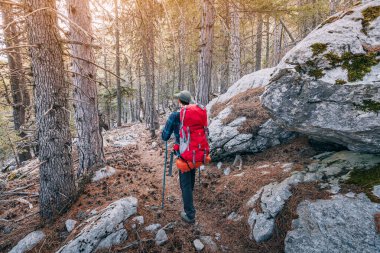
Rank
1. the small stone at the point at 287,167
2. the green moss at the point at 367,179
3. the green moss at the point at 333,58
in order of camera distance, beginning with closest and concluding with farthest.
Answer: the green moss at the point at 367,179
the green moss at the point at 333,58
the small stone at the point at 287,167

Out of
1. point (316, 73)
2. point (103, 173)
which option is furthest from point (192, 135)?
point (103, 173)

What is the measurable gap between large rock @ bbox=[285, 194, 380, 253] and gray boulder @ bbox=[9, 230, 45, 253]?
464 centimetres

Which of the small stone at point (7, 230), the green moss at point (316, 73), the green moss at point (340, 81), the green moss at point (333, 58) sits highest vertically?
the green moss at point (333, 58)

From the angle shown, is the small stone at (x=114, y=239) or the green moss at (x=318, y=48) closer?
the small stone at (x=114, y=239)

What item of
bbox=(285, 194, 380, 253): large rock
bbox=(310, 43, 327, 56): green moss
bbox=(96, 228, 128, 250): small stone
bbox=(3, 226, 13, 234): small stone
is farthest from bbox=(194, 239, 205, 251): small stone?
bbox=(310, 43, 327, 56): green moss

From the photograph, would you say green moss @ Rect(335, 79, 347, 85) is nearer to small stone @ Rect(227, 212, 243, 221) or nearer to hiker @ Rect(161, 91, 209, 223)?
hiker @ Rect(161, 91, 209, 223)

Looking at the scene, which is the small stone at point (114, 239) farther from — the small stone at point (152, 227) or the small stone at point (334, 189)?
the small stone at point (334, 189)

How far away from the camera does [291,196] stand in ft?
13.5

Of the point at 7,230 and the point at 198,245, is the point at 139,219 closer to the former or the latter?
the point at 198,245

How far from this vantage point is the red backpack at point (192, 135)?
4.35 metres

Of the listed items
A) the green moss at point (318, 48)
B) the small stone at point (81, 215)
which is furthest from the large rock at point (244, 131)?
the small stone at point (81, 215)

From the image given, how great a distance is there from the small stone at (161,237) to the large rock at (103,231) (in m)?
0.61

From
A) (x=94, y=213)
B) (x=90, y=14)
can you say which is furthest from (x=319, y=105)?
(x=90, y=14)

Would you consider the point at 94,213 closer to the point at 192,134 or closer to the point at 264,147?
the point at 192,134
